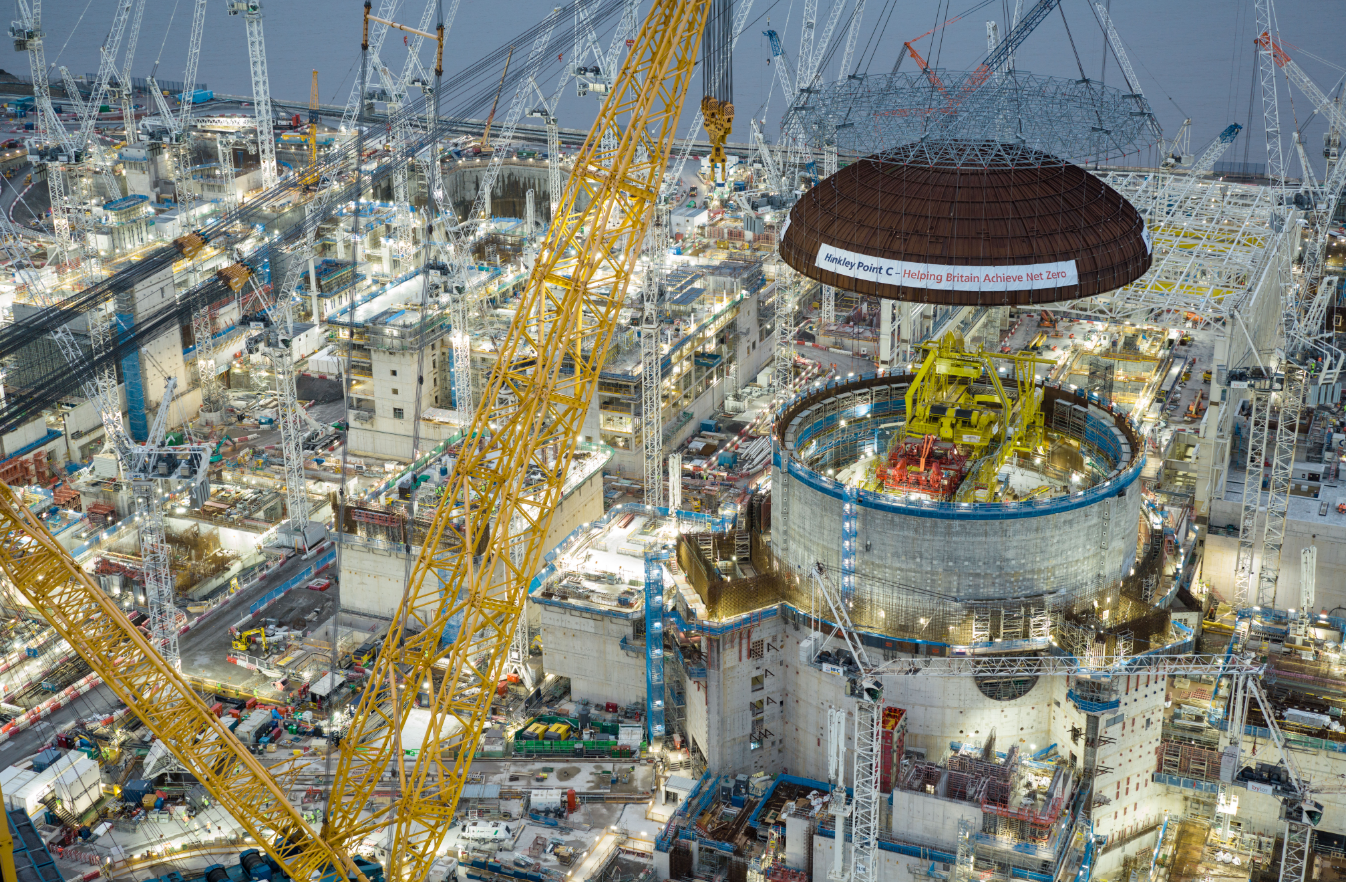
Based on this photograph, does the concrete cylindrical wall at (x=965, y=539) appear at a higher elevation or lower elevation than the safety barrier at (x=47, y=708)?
higher

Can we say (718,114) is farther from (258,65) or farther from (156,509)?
(258,65)

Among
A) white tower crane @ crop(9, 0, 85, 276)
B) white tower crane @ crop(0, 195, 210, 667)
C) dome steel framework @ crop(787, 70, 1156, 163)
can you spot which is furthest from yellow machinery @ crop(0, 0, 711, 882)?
white tower crane @ crop(9, 0, 85, 276)

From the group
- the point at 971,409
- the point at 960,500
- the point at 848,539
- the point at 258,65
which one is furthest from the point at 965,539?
the point at 258,65

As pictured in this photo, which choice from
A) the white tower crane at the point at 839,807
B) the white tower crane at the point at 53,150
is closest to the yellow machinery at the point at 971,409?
the white tower crane at the point at 839,807

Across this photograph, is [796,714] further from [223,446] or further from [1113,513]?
[223,446]

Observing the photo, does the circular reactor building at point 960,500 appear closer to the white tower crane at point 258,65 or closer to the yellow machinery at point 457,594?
the yellow machinery at point 457,594

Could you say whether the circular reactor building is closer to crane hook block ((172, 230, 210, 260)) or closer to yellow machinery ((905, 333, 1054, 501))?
yellow machinery ((905, 333, 1054, 501))
